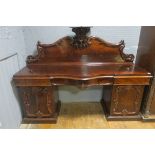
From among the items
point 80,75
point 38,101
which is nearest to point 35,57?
point 38,101

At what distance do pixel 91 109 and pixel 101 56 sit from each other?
69 centimetres

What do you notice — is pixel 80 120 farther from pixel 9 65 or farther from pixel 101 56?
pixel 9 65

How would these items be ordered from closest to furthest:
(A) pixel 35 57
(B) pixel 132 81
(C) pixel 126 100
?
1. (B) pixel 132 81
2. (C) pixel 126 100
3. (A) pixel 35 57

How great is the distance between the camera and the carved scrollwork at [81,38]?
5.31 feet

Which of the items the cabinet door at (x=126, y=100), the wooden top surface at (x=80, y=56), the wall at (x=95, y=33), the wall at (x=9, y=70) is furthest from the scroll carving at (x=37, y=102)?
the cabinet door at (x=126, y=100)

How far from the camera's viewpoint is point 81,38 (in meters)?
1.67

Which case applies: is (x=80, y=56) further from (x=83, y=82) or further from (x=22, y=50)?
(x=22, y=50)

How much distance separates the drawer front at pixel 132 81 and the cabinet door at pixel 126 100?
64mm

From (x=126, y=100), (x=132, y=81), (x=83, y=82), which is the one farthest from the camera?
(x=126, y=100)

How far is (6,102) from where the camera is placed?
1.37m

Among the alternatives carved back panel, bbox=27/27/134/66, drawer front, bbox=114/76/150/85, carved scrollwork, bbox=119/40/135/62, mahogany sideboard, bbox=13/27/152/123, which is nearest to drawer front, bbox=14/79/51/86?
mahogany sideboard, bbox=13/27/152/123

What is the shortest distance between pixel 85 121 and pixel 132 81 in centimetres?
Answer: 69

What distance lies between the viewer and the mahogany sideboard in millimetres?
1456

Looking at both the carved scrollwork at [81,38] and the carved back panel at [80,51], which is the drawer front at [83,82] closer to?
the carved back panel at [80,51]
